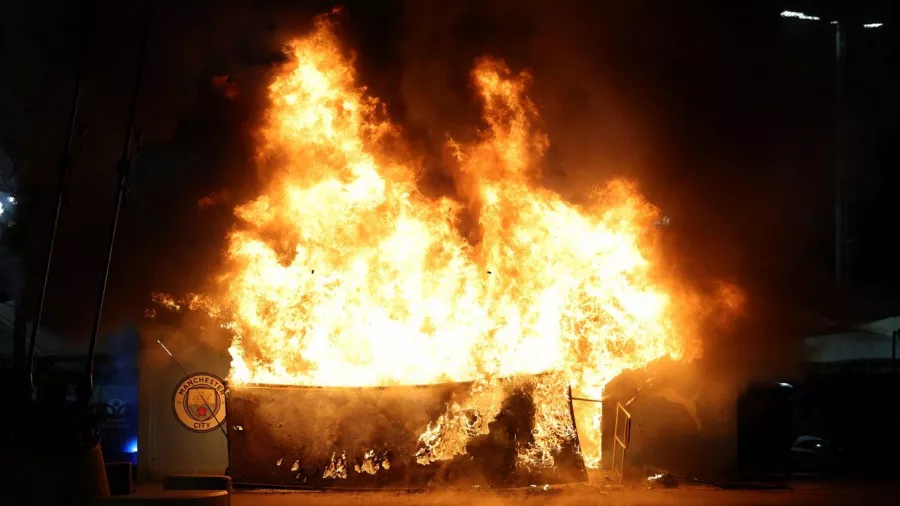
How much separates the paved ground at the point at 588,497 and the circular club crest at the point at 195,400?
1945 millimetres

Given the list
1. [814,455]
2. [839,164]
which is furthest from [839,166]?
[814,455]

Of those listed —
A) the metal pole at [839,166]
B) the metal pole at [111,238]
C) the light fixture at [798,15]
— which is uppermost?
the light fixture at [798,15]

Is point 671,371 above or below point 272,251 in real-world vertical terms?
below

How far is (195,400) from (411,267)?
377 centimetres

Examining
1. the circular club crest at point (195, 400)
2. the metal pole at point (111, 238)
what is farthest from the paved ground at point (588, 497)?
the metal pole at point (111, 238)

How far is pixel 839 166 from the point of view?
66.0ft

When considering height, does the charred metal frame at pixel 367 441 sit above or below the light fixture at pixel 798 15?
below

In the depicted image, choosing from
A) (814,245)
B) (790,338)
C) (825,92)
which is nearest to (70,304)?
(790,338)

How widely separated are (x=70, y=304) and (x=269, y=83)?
727cm

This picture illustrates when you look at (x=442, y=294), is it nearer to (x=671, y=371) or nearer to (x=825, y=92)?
(x=671, y=371)

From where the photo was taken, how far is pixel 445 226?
40.2ft

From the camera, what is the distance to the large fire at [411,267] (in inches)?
476

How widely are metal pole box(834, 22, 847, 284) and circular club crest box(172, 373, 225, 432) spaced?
14537 millimetres

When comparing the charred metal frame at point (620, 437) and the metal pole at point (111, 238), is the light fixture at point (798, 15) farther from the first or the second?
the metal pole at point (111, 238)
